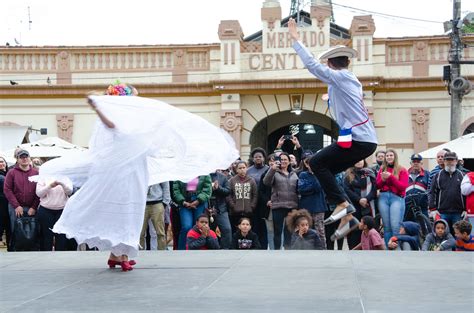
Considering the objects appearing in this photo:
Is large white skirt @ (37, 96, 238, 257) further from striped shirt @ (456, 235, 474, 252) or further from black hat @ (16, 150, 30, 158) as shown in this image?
striped shirt @ (456, 235, 474, 252)

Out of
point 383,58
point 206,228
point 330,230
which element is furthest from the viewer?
point 383,58

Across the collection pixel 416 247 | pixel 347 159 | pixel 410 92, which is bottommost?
pixel 416 247

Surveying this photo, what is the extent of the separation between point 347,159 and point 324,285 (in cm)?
191

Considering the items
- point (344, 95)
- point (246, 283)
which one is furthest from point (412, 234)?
point (246, 283)

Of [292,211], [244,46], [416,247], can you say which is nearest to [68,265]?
[292,211]

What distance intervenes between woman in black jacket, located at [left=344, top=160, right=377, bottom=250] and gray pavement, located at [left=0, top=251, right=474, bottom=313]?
10.2 feet

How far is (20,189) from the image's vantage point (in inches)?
485

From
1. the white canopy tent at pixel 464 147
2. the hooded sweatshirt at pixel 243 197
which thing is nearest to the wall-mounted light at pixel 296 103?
the white canopy tent at pixel 464 147

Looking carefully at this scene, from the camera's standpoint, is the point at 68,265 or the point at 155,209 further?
the point at 155,209

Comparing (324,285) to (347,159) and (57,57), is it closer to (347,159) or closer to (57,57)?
(347,159)

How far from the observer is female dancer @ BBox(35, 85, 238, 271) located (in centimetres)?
779

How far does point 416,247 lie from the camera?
11.9m

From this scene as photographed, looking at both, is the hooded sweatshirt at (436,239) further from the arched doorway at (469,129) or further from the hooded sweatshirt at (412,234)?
the arched doorway at (469,129)

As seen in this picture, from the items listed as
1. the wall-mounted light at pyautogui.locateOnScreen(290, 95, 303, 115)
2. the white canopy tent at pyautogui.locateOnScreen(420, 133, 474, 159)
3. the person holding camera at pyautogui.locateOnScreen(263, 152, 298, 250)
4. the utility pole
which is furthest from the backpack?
the wall-mounted light at pyautogui.locateOnScreen(290, 95, 303, 115)
